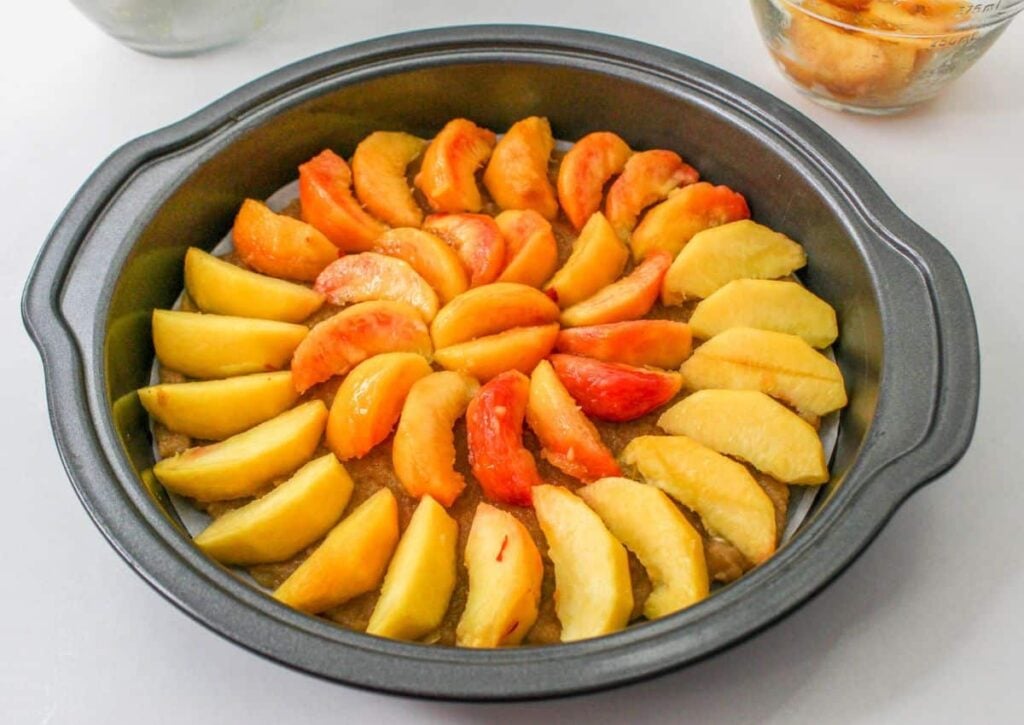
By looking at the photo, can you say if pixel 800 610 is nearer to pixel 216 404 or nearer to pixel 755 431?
pixel 755 431

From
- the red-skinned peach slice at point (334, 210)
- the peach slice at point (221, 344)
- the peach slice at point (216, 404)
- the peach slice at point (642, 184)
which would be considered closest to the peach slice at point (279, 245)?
the red-skinned peach slice at point (334, 210)

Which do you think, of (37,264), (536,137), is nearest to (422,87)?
(536,137)

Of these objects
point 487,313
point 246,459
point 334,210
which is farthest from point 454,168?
point 246,459

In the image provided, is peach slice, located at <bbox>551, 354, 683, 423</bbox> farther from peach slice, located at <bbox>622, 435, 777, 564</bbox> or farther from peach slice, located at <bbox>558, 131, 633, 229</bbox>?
Answer: peach slice, located at <bbox>558, 131, 633, 229</bbox>

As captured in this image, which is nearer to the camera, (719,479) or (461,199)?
(719,479)

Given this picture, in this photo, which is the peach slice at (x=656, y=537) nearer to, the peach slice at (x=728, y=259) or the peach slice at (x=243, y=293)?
the peach slice at (x=728, y=259)

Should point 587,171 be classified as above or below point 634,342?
above

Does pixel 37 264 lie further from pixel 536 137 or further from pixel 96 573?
pixel 536 137
